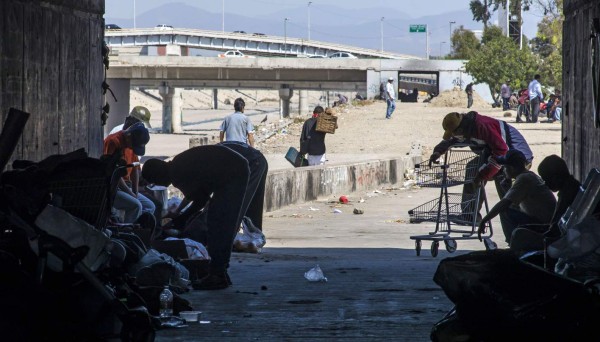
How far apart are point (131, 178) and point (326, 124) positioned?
12.4 metres

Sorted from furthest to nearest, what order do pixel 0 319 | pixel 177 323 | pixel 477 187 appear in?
pixel 477 187
pixel 177 323
pixel 0 319

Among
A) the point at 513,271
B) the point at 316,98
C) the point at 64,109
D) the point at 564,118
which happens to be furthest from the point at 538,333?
the point at 316,98

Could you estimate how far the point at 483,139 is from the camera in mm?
13266

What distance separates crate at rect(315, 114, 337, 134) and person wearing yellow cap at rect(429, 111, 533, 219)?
10.8m

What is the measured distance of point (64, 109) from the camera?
473 inches

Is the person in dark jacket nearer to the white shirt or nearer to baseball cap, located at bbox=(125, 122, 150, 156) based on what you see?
baseball cap, located at bbox=(125, 122, 150, 156)

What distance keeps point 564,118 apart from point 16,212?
9.99 m

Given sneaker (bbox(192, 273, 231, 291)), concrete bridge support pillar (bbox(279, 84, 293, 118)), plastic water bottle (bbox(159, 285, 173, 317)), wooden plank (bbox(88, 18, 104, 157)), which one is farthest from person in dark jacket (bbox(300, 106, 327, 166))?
concrete bridge support pillar (bbox(279, 84, 293, 118))

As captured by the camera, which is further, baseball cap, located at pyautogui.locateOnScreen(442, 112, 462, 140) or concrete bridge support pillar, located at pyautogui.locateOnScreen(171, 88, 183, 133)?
concrete bridge support pillar, located at pyautogui.locateOnScreen(171, 88, 183, 133)

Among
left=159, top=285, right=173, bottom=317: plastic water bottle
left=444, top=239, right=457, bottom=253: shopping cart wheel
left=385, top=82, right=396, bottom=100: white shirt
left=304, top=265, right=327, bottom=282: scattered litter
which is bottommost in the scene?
left=444, top=239, right=457, bottom=253: shopping cart wheel

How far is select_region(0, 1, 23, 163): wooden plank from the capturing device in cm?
975

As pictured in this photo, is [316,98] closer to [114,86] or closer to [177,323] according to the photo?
[114,86]

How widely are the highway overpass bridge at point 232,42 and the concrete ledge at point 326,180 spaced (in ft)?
392

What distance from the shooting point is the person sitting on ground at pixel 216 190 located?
32.7ft
